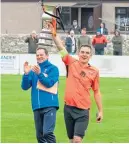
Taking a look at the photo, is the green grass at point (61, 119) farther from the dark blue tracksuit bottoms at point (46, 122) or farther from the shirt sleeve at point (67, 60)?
the shirt sleeve at point (67, 60)

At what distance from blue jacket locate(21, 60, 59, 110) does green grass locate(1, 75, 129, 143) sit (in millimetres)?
2845

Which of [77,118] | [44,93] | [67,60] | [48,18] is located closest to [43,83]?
[44,93]

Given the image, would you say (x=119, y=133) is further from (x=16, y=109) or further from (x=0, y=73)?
(x=0, y=73)

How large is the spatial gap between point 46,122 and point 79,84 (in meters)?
0.82

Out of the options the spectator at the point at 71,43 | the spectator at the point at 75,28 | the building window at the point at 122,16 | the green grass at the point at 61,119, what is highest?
the building window at the point at 122,16

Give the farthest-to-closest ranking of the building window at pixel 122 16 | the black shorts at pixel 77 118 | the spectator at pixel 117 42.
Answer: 1. the building window at pixel 122 16
2. the spectator at pixel 117 42
3. the black shorts at pixel 77 118

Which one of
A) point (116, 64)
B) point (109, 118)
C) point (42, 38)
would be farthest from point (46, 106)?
point (116, 64)

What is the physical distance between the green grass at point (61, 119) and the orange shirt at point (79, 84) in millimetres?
3177

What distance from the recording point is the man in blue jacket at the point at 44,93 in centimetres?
1127

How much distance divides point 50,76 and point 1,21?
46.6 m

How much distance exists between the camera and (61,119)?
1764 cm

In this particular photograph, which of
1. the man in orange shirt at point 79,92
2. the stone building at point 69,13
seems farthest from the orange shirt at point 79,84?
the stone building at point 69,13

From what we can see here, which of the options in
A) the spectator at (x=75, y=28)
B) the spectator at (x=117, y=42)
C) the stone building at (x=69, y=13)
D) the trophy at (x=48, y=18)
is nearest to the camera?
the trophy at (x=48, y=18)

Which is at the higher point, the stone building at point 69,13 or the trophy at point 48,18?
the stone building at point 69,13
